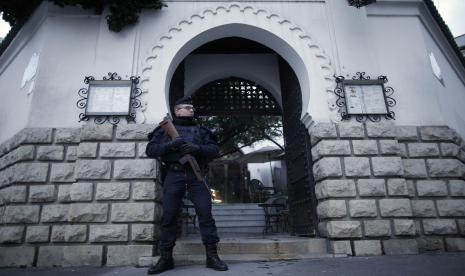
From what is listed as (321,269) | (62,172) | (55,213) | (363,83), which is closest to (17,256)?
(55,213)

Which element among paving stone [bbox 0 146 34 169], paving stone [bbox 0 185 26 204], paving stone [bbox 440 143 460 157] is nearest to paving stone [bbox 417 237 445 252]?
paving stone [bbox 440 143 460 157]

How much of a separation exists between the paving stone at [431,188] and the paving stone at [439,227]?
408 millimetres

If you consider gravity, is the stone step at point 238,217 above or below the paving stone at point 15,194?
below

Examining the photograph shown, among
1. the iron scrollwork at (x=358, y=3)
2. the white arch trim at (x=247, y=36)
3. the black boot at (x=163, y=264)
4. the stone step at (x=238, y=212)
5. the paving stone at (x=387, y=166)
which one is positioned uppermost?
the iron scrollwork at (x=358, y=3)

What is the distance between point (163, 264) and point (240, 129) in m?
11.4

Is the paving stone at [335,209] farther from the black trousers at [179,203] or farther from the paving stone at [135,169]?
the paving stone at [135,169]

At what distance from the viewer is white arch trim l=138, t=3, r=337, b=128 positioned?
509cm

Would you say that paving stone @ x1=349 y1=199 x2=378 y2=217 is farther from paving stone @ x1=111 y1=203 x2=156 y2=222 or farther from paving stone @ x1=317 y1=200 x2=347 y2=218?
paving stone @ x1=111 y1=203 x2=156 y2=222

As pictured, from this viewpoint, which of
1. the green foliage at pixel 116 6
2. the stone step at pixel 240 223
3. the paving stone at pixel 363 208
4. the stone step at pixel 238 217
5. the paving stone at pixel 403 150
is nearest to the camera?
the paving stone at pixel 363 208

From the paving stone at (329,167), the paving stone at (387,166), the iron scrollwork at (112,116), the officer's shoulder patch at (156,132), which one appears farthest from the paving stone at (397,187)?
the iron scrollwork at (112,116)

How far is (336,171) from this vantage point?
4.65 meters

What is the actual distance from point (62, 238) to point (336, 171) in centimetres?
406

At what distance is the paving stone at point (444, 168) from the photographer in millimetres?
4926

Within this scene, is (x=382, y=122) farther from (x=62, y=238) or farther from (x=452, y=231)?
(x=62, y=238)
